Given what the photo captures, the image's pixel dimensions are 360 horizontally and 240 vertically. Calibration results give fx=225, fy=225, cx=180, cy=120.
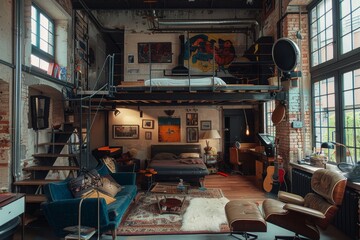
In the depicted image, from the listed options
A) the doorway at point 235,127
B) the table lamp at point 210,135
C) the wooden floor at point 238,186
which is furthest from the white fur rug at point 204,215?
the doorway at point 235,127

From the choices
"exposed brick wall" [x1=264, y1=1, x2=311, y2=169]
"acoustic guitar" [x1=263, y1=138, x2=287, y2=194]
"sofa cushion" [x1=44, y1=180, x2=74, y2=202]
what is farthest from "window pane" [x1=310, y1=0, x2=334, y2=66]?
"sofa cushion" [x1=44, y1=180, x2=74, y2=202]

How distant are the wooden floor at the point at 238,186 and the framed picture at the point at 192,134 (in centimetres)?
148

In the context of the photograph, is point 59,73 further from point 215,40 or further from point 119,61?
point 215,40

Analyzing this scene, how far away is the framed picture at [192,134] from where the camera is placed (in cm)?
806

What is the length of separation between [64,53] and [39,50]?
2.44ft

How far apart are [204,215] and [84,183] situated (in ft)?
6.93

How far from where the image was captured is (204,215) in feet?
13.1

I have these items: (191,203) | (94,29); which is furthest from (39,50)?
(191,203)

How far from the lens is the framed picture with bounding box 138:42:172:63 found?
781 centimetres

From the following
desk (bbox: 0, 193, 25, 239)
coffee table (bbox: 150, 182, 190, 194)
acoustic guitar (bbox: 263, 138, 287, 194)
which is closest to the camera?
desk (bbox: 0, 193, 25, 239)

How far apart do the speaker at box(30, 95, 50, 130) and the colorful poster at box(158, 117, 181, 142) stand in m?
3.96

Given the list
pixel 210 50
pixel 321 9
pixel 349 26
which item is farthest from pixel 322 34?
pixel 210 50

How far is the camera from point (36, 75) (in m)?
4.27

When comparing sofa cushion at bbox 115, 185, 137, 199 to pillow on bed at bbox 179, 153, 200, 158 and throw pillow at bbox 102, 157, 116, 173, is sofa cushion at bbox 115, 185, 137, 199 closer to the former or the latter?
throw pillow at bbox 102, 157, 116, 173
